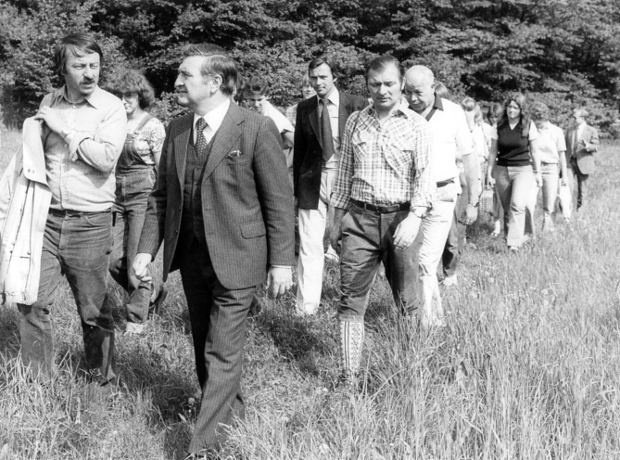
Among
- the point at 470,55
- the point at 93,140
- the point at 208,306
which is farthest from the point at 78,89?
the point at 470,55

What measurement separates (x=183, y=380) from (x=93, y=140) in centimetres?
166

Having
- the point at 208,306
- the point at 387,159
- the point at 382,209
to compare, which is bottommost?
the point at 208,306

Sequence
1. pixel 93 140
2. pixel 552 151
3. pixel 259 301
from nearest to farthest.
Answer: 1. pixel 93 140
2. pixel 259 301
3. pixel 552 151

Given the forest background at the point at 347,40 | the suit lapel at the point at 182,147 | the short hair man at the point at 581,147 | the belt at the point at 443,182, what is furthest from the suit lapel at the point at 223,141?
the forest background at the point at 347,40

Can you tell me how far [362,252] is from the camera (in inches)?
180

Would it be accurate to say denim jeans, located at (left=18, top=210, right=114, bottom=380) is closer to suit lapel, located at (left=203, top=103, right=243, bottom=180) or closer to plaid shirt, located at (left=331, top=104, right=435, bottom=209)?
suit lapel, located at (left=203, top=103, right=243, bottom=180)

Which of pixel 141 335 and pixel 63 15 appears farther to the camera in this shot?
pixel 63 15

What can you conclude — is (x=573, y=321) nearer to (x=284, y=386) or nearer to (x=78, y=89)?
(x=284, y=386)

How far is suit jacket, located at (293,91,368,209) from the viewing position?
6.59 metres

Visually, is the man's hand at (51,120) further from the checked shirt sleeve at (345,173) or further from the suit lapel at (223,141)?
the checked shirt sleeve at (345,173)

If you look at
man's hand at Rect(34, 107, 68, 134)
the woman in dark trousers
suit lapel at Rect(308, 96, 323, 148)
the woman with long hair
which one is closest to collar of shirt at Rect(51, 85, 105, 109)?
man's hand at Rect(34, 107, 68, 134)

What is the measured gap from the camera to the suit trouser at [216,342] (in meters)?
3.58

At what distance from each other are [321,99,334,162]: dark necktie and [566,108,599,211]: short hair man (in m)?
7.64

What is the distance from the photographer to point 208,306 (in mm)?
3959
